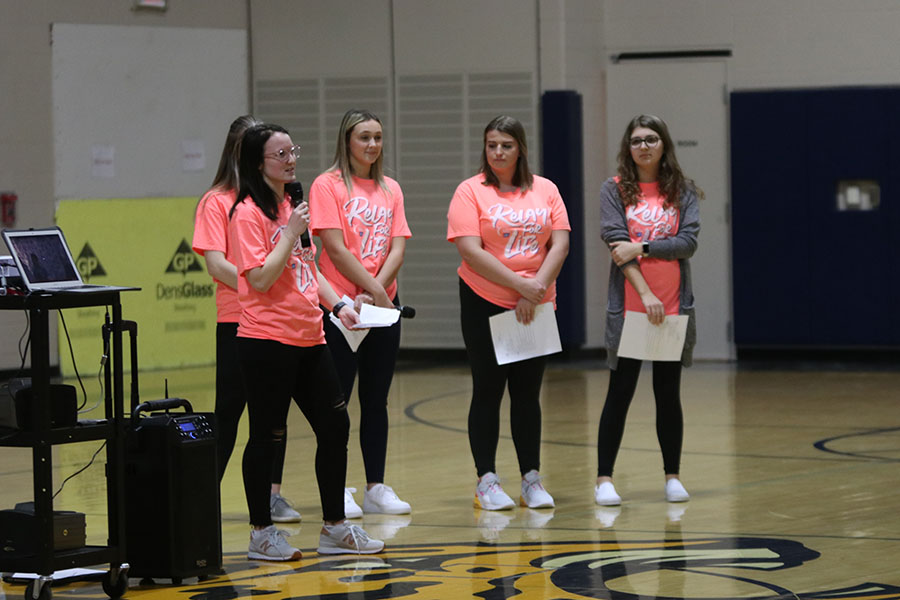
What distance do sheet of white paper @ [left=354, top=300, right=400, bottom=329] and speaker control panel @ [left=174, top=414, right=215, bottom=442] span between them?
2.46 feet

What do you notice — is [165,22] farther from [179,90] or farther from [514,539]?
[514,539]

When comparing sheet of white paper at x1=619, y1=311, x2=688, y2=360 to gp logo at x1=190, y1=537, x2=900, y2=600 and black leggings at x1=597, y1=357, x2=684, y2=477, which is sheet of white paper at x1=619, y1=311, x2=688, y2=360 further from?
gp logo at x1=190, y1=537, x2=900, y2=600

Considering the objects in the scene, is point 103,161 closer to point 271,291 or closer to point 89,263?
point 89,263

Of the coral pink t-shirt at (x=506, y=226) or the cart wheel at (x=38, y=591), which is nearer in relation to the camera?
the cart wheel at (x=38, y=591)

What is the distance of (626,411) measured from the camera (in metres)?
5.99

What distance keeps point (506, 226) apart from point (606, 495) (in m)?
1.17

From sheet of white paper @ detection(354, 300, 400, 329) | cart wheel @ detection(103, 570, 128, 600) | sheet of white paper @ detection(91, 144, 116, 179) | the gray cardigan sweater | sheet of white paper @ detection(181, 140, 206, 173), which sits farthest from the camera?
sheet of white paper @ detection(181, 140, 206, 173)

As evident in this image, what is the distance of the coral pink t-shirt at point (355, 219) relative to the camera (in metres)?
5.71

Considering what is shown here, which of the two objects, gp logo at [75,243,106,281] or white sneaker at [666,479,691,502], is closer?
white sneaker at [666,479,691,502]

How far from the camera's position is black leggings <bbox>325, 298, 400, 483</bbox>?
575cm

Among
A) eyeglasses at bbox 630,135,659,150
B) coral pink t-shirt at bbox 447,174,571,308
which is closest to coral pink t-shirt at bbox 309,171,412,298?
coral pink t-shirt at bbox 447,174,571,308

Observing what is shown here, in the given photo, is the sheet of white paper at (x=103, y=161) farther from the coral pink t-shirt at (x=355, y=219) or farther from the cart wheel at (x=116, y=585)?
the cart wheel at (x=116, y=585)

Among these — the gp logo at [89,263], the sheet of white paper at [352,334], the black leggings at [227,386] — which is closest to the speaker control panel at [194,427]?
the black leggings at [227,386]

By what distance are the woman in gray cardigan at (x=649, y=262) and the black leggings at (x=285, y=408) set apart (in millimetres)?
1390
